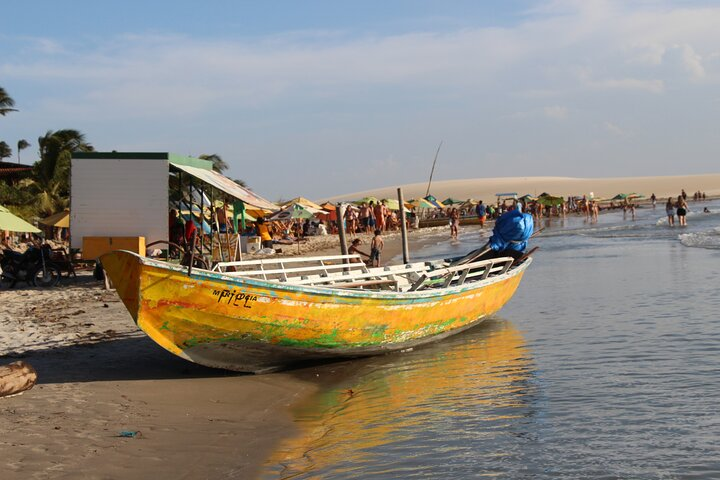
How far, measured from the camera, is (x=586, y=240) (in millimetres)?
38250

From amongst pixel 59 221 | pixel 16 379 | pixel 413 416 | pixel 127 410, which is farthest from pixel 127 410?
pixel 59 221

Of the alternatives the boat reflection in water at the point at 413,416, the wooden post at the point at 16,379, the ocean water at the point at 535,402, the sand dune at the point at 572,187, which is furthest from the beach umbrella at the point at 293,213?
the sand dune at the point at 572,187

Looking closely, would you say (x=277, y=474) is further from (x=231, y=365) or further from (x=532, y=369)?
(x=532, y=369)

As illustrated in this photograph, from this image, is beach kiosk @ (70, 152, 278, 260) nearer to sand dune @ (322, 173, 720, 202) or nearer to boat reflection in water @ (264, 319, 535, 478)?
boat reflection in water @ (264, 319, 535, 478)

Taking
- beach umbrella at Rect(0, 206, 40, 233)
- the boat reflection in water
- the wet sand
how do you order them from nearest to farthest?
the wet sand
the boat reflection in water
beach umbrella at Rect(0, 206, 40, 233)

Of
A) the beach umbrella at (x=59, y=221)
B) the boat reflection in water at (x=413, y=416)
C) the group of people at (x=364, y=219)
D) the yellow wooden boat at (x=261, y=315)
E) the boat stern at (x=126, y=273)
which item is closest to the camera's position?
the boat reflection in water at (x=413, y=416)

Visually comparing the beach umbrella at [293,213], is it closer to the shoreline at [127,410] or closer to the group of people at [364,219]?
the group of people at [364,219]

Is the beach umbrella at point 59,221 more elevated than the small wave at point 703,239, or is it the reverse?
the beach umbrella at point 59,221

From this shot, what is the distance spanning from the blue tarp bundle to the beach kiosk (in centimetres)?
606

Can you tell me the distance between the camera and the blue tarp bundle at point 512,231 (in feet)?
49.4

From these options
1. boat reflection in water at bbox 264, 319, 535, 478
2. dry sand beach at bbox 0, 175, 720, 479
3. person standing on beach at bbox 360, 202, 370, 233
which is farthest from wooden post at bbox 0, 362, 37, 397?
person standing on beach at bbox 360, 202, 370, 233

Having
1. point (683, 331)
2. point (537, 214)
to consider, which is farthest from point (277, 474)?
point (537, 214)

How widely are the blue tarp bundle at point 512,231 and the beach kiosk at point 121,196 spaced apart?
6058 millimetres

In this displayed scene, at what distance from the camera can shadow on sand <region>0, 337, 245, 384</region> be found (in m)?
9.84
